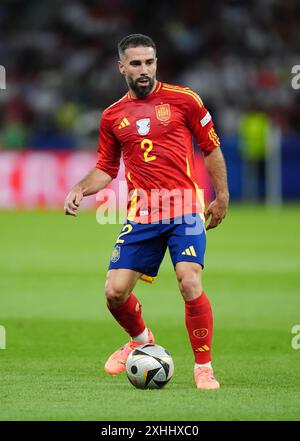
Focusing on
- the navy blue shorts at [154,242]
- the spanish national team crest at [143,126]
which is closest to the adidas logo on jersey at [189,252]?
the navy blue shorts at [154,242]

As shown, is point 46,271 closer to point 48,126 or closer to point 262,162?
point 262,162

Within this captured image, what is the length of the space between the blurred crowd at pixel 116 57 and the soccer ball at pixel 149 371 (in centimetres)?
2198

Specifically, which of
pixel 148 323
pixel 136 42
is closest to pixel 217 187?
pixel 136 42

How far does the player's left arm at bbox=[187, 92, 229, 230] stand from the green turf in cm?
118

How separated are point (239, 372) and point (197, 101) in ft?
6.62

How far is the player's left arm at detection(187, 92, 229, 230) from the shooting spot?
25.1 ft

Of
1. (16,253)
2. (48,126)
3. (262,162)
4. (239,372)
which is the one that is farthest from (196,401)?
(48,126)

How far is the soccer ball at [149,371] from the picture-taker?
24.0 feet

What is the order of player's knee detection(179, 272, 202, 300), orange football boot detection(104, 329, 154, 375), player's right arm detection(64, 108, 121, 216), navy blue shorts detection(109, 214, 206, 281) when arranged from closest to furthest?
player's knee detection(179, 272, 202, 300), navy blue shorts detection(109, 214, 206, 281), player's right arm detection(64, 108, 121, 216), orange football boot detection(104, 329, 154, 375)

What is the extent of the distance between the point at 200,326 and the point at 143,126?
145 cm
